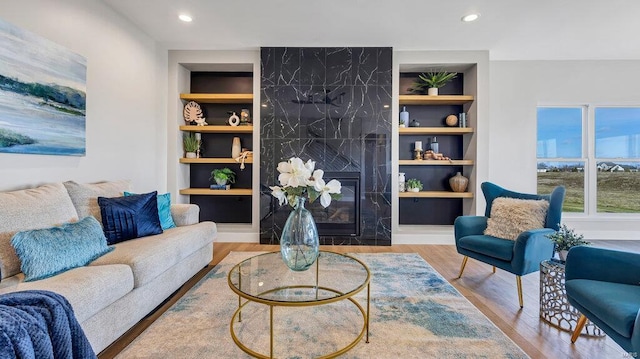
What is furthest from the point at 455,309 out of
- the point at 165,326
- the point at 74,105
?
the point at 74,105

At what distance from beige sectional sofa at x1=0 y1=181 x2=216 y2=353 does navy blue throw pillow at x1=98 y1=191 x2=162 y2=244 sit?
0.27ft

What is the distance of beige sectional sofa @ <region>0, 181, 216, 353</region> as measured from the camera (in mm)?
1418

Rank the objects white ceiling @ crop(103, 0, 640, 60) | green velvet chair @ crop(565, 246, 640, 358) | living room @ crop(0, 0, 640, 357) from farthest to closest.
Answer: white ceiling @ crop(103, 0, 640, 60) → living room @ crop(0, 0, 640, 357) → green velvet chair @ crop(565, 246, 640, 358)

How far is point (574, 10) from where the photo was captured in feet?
9.18

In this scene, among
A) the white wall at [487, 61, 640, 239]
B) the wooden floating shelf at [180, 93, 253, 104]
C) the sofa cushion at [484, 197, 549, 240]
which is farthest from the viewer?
the white wall at [487, 61, 640, 239]

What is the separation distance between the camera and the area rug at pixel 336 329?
155cm

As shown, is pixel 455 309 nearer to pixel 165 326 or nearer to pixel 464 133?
pixel 165 326

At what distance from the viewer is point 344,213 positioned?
12.4 ft

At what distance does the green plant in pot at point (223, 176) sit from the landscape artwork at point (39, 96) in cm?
161

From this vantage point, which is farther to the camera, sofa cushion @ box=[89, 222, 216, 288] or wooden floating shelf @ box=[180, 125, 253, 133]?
wooden floating shelf @ box=[180, 125, 253, 133]

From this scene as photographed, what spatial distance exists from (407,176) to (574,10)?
2.55 m

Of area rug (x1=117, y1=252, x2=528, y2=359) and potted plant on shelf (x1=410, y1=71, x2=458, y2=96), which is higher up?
potted plant on shelf (x1=410, y1=71, x2=458, y2=96)

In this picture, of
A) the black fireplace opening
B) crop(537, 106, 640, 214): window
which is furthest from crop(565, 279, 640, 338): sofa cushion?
crop(537, 106, 640, 214): window

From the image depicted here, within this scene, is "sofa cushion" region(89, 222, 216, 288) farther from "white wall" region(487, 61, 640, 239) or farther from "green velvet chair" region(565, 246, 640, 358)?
"white wall" region(487, 61, 640, 239)
